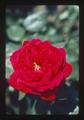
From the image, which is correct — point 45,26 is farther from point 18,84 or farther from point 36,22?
point 18,84

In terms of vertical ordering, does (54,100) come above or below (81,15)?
below

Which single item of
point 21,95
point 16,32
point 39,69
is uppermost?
A: point 16,32

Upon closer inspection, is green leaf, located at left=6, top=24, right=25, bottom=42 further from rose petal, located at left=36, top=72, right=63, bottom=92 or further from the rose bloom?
rose petal, located at left=36, top=72, right=63, bottom=92

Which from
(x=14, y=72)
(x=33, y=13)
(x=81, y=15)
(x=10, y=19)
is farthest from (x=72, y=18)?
(x=14, y=72)

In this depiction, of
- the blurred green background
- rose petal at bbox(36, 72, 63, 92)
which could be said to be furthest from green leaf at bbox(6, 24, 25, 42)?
rose petal at bbox(36, 72, 63, 92)

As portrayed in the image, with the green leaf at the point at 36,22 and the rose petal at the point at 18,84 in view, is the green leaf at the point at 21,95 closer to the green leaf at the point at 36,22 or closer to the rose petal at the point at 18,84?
the rose petal at the point at 18,84

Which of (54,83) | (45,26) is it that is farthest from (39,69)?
(45,26)

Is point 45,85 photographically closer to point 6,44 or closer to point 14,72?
point 14,72
